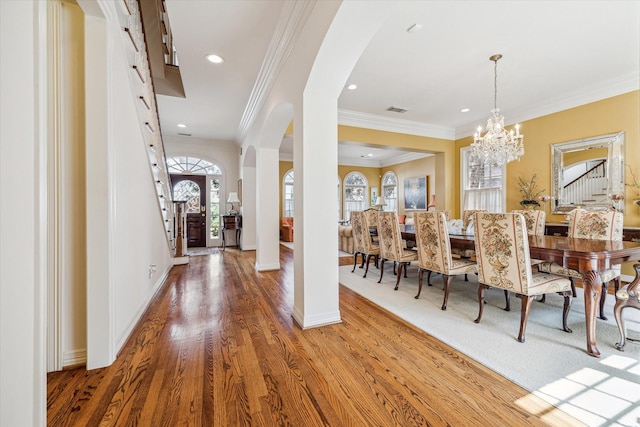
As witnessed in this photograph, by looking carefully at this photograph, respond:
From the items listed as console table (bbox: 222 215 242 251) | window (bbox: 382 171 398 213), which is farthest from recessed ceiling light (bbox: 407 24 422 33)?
window (bbox: 382 171 398 213)

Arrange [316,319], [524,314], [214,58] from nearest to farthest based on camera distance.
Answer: [524,314], [316,319], [214,58]

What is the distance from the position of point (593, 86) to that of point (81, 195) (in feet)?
21.8

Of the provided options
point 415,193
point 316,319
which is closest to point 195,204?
point 316,319

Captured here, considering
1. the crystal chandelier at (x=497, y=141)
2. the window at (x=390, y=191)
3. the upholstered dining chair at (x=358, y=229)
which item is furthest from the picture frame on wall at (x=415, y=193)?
the upholstered dining chair at (x=358, y=229)

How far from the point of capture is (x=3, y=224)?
771 mm

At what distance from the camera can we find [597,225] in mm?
2799

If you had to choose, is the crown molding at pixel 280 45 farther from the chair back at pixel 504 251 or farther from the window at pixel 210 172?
the window at pixel 210 172

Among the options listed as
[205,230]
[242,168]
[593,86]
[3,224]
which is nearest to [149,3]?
[242,168]

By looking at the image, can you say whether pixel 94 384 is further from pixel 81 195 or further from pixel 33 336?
pixel 81 195

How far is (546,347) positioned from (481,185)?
4659 mm

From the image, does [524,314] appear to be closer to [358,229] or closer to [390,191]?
[358,229]

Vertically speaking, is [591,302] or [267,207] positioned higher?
[267,207]

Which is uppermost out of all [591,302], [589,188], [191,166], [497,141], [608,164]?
[191,166]

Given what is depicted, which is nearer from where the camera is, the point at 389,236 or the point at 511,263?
the point at 511,263
